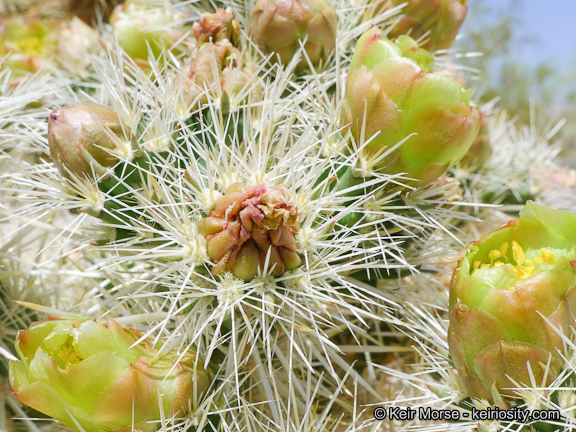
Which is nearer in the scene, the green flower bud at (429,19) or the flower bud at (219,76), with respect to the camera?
the flower bud at (219,76)

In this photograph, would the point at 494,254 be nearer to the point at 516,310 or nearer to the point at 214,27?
the point at 516,310

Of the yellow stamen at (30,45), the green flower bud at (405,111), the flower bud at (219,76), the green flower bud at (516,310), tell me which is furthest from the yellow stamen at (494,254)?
the yellow stamen at (30,45)

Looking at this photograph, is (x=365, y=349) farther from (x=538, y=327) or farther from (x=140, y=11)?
(x=140, y=11)

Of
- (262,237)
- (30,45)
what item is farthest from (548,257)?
(30,45)

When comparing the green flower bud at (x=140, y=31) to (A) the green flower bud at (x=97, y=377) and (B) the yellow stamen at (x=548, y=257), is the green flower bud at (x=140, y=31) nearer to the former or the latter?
(A) the green flower bud at (x=97, y=377)

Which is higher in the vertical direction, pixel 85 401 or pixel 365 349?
pixel 85 401

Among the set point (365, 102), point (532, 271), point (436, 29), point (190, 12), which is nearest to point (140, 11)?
point (190, 12)
